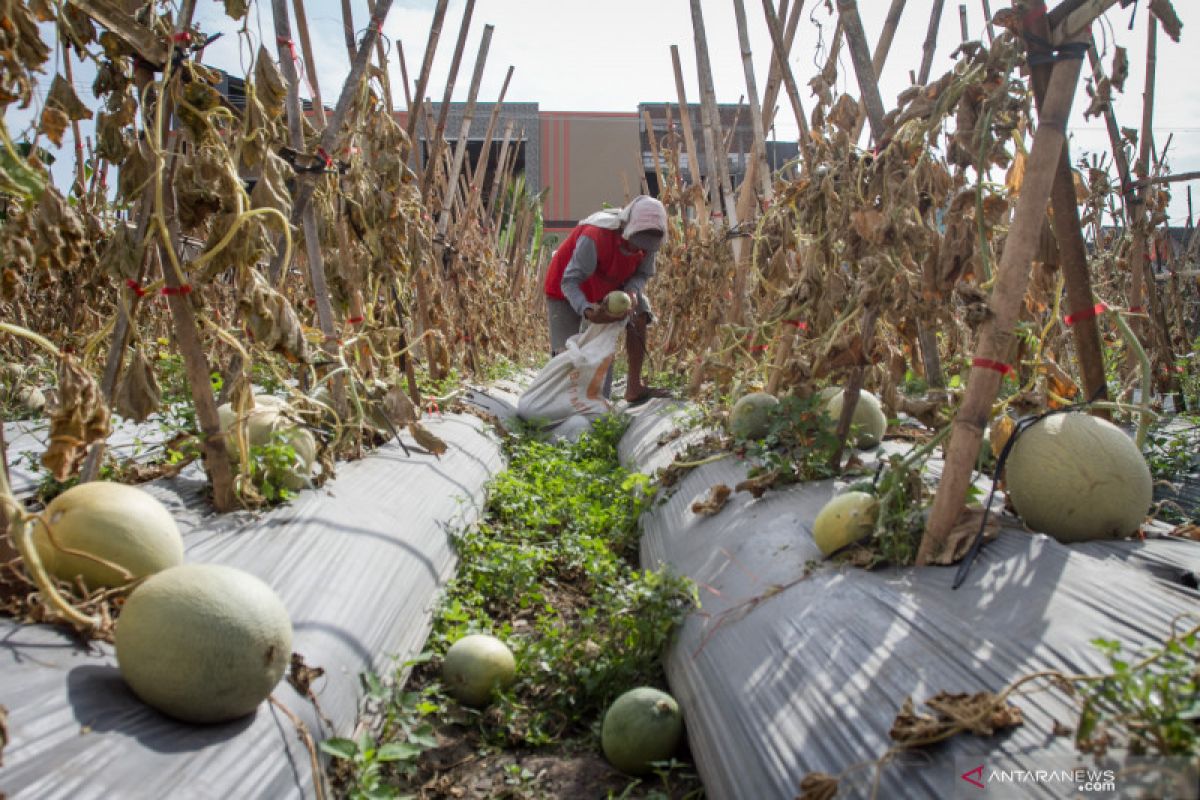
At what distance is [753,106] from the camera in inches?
220

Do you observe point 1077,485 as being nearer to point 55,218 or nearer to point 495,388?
point 55,218

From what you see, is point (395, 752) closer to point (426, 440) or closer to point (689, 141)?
point (426, 440)

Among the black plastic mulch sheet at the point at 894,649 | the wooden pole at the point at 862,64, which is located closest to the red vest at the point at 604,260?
the wooden pole at the point at 862,64

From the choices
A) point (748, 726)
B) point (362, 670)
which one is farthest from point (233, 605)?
point (748, 726)

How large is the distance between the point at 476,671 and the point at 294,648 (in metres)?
0.64

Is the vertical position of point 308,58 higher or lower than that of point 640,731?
higher

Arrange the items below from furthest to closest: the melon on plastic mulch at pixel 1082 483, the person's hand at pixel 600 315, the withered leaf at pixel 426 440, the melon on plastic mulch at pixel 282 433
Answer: the person's hand at pixel 600 315 → the withered leaf at pixel 426 440 → the melon on plastic mulch at pixel 282 433 → the melon on plastic mulch at pixel 1082 483

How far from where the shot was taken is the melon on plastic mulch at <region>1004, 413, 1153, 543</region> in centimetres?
237

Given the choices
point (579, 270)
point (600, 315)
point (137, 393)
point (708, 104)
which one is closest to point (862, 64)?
point (137, 393)

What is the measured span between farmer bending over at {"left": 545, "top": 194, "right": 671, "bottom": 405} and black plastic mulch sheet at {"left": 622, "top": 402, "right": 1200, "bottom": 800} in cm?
463

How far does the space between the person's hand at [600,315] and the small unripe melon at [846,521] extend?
4317 mm

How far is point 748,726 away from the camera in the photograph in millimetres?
1941

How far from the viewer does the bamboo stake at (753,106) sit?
18.2 ft

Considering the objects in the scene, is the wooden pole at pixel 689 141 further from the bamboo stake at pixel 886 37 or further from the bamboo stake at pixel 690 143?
the bamboo stake at pixel 886 37
